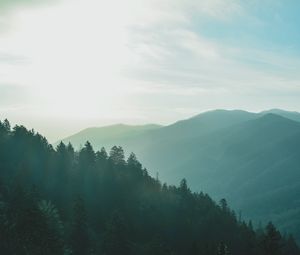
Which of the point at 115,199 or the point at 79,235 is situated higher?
the point at 115,199

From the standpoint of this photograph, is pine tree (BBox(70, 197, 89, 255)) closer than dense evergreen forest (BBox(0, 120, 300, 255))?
Yes

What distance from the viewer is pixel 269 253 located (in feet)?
147

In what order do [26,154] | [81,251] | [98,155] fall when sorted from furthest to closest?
[98,155]
[26,154]
[81,251]

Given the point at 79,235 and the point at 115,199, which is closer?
the point at 79,235

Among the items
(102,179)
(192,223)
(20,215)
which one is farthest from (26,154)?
(20,215)

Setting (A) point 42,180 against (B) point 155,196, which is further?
(B) point 155,196

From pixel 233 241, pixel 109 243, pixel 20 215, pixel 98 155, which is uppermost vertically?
pixel 98 155

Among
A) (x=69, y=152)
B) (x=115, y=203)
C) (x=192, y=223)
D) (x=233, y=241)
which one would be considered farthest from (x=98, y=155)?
(x=233, y=241)

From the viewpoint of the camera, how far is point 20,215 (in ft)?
236

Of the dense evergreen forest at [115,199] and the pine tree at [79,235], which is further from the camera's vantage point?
the dense evergreen forest at [115,199]

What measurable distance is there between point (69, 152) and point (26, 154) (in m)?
13.4

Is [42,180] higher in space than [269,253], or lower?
higher

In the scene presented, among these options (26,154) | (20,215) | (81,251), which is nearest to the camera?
(20,215)

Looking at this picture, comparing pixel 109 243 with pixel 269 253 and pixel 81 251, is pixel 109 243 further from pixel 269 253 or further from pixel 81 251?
pixel 269 253
